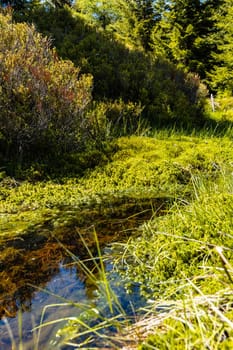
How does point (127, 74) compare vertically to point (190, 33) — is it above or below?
below

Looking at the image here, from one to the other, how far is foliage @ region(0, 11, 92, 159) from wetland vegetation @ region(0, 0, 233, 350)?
0.08 ft

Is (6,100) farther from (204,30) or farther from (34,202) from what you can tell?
(204,30)

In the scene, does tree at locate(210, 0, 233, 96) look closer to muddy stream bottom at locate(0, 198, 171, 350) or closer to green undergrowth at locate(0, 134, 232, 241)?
green undergrowth at locate(0, 134, 232, 241)

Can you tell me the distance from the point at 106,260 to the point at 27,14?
13.4m

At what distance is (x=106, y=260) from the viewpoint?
11.5 ft

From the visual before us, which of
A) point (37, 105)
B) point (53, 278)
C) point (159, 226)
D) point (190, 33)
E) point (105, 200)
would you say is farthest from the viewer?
point (190, 33)

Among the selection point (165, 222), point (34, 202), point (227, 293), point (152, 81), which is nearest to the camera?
point (227, 293)

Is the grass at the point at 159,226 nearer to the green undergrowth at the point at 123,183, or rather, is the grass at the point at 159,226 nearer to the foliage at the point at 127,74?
the green undergrowth at the point at 123,183

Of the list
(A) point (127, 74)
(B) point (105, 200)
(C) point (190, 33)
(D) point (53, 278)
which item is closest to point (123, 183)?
(B) point (105, 200)

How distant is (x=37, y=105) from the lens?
6578 millimetres

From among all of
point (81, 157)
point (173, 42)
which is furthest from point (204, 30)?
point (81, 157)

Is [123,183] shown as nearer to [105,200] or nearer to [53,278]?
[105,200]

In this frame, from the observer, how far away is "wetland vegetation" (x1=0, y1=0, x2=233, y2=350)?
2131mm

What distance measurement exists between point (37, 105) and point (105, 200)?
87.4 inches
